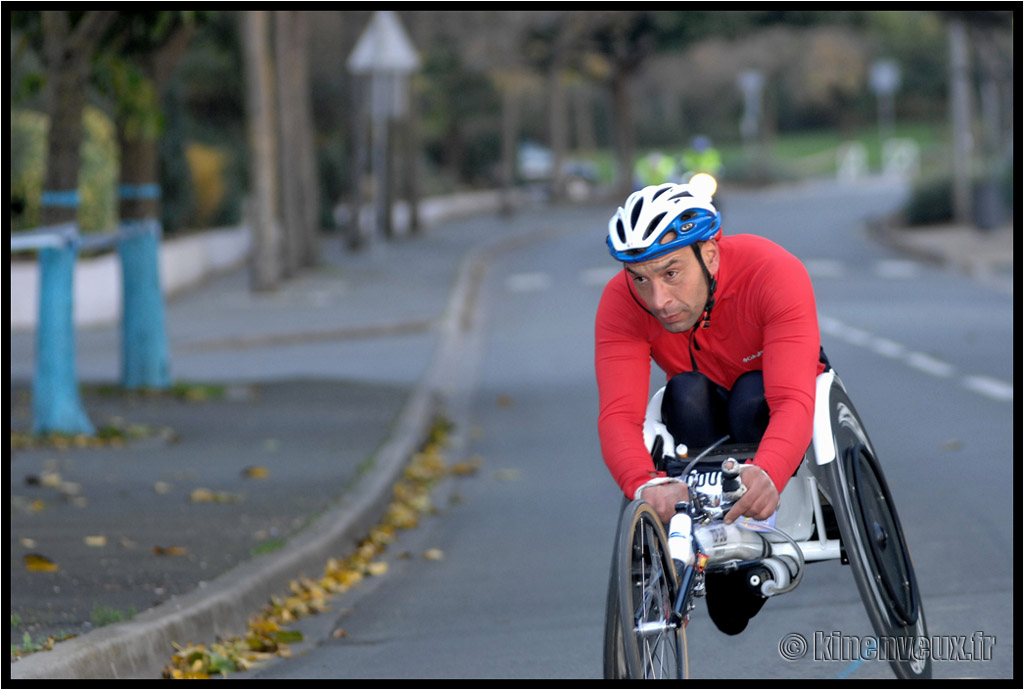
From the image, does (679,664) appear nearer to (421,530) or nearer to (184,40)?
(421,530)

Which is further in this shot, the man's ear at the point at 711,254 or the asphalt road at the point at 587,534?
the asphalt road at the point at 587,534

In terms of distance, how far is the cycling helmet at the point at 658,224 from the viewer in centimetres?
457

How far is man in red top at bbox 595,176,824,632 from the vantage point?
179 inches

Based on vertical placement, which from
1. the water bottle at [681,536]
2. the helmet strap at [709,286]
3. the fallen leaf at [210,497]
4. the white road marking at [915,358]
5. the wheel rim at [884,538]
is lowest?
the white road marking at [915,358]

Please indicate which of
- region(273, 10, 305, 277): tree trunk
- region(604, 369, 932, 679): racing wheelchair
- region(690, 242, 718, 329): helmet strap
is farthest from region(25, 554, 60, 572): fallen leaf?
region(273, 10, 305, 277): tree trunk

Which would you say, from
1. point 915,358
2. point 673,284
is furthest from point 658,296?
point 915,358

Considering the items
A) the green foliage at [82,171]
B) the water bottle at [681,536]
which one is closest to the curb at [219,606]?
the water bottle at [681,536]

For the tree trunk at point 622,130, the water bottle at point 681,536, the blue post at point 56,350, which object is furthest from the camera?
the tree trunk at point 622,130

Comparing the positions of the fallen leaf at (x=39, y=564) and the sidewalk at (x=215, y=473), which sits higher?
the fallen leaf at (x=39, y=564)

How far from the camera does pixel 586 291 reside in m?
25.5

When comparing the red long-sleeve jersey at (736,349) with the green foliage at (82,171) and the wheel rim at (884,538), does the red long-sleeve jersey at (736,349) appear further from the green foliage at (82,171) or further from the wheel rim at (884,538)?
the green foliage at (82,171)

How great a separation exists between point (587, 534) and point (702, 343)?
376cm

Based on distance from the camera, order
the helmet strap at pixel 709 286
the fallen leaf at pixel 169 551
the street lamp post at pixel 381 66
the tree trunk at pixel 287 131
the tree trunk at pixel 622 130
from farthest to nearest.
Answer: the tree trunk at pixel 622 130, the tree trunk at pixel 287 131, the street lamp post at pixel 381 66, the fallen leaf at pixel 169 551, the helmet strap at pixel 709 286

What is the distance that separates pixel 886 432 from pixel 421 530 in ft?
12.2
